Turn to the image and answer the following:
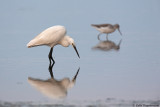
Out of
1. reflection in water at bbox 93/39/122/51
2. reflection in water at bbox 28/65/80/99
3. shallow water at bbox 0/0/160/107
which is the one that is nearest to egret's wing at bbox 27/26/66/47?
shallow water at bbox 0/0/160/107

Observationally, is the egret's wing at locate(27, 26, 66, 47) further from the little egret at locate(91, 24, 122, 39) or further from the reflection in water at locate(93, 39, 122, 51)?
the little egret at locate(91, 24, 122, 39)

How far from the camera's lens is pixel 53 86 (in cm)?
943

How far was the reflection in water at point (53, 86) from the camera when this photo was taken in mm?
8766

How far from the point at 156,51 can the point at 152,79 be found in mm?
3654

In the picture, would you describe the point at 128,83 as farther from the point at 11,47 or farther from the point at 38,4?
the point at 38,4

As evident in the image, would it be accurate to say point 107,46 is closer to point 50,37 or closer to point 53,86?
point 50,37

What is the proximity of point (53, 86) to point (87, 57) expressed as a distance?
3.62m

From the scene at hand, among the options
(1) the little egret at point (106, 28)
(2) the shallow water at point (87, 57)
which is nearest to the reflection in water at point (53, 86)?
(2) the shallow water at point (87, 57)

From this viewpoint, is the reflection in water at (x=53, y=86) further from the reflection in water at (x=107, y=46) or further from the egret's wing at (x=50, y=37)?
the reflection in water at (x=107, y=46)

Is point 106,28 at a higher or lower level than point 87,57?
lower

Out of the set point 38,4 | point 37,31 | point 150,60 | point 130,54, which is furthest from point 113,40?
point 38,4

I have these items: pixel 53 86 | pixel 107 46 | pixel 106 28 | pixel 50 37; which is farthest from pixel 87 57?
pixel 106 28

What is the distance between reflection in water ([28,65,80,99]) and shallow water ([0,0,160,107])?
3.4 inches

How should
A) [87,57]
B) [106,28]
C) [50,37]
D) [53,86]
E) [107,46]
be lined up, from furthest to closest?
[106,28]
[107,46]
[87,57]
[50,37]
[53,86]
